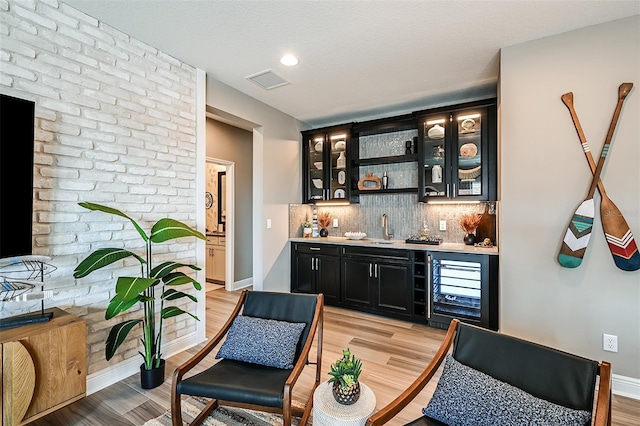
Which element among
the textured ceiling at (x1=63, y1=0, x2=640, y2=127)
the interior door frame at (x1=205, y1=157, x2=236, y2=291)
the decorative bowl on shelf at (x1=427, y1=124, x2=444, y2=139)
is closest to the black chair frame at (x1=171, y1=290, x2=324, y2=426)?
the textured ceiling at (x1=63, y1=0, x2=640, y2=127)

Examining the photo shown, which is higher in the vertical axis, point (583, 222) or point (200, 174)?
point (200, 174)

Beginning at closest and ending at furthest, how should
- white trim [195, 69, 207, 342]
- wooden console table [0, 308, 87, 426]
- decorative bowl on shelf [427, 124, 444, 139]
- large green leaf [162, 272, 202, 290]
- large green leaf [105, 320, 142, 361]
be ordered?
wooden console table [0, 308, 87, 426] → large green leaf [105, 320, 142, 361] → large green leaf [162, 272, 202, 290] → white trim [195, 69, 207, 342] → decorative bowl on shelf [427, 124, 444, 139]

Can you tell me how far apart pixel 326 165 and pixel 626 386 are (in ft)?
12.7

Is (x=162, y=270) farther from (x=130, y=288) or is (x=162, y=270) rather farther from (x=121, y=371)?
(x=121, y=371)

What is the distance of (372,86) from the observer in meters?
3.52

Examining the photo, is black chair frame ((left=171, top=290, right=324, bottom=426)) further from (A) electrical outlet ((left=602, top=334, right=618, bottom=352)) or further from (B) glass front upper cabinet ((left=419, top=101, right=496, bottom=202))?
(B) glass front upper cabinet ((left=419, top=101, right=496, bottom=202))

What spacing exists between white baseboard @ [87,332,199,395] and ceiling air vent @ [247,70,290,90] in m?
2.85

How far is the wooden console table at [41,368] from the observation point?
150 cm

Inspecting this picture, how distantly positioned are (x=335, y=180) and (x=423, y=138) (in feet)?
4.71

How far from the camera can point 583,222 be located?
230 cm

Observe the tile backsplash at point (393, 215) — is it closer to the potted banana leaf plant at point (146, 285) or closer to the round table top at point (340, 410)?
the potted banana leaf plant at point (146, 285)

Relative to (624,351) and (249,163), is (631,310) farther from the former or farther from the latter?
(249,163)

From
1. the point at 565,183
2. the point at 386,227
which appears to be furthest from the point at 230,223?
the point at 565,183

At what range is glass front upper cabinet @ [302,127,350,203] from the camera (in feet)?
15.0
